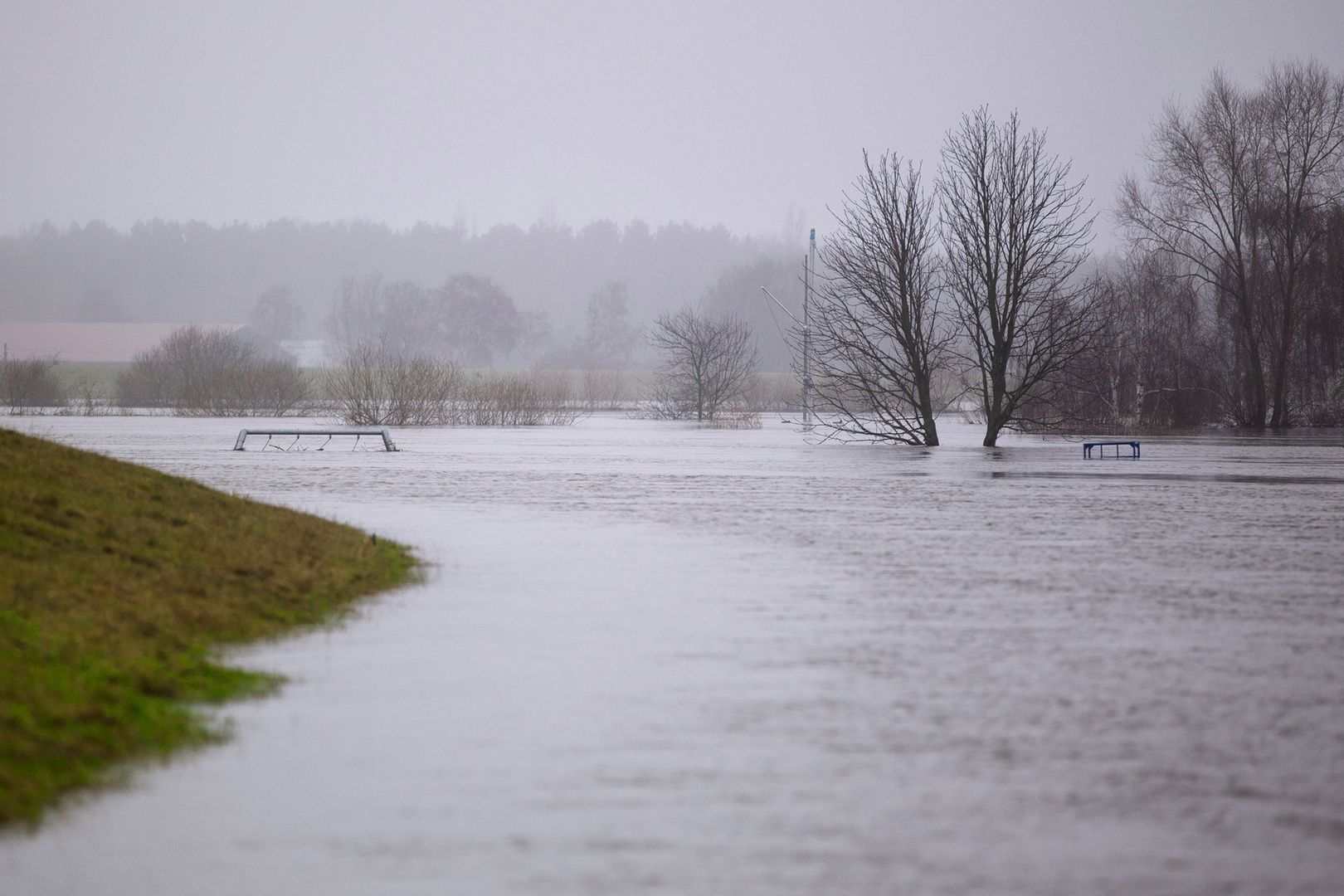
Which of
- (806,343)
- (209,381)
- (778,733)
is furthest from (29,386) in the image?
(778,733)

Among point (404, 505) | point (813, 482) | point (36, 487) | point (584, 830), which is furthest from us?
point (813, 482)

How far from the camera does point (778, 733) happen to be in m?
5.40

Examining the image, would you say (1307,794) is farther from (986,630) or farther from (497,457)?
(497,457)

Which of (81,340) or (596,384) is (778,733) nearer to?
(596,384)

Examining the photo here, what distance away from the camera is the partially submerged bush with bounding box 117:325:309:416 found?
187ft

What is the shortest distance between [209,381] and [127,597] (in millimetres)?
52818

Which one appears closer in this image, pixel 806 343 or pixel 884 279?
pixel 884 279

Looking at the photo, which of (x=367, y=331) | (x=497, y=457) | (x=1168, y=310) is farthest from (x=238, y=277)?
(x=497, y=457)

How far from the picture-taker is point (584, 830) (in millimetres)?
4164

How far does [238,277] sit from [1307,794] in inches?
7983

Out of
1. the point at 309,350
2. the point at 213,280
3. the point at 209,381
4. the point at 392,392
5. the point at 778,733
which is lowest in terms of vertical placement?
A: the point at 778,733

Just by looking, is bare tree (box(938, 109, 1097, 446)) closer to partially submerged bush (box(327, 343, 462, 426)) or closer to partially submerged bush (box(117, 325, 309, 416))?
partially submerged bush (box(327, 343, 462, 426))

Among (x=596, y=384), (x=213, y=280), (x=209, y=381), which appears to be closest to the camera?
(x=209, y=381)

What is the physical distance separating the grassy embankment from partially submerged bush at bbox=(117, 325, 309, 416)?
47.3m
